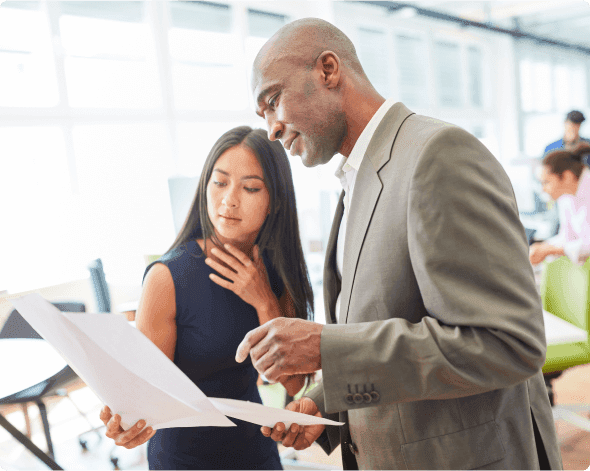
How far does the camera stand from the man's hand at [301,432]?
1.13 m

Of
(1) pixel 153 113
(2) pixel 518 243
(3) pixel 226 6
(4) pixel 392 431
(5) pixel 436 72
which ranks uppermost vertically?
(3) pixel 226 6

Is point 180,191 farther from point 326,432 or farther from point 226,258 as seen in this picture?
point 326,432

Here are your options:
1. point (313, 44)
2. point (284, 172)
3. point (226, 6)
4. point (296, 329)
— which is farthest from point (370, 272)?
point (226, 6)

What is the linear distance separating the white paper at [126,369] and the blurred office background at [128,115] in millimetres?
2484

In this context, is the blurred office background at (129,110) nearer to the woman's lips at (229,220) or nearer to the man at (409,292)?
the woman's lips at (229,220)

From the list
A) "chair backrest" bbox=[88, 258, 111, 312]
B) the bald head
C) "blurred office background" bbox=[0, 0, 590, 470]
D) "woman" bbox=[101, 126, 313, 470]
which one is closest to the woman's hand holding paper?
"woman" bbox=[101, 126, 313, 470]

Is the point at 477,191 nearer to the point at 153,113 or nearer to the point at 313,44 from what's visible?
the point at 313,44

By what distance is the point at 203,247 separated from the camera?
4.68 feet

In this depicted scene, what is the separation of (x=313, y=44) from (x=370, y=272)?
0.49 metres

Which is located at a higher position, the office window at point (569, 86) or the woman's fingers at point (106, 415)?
the office window at point (569, 86)

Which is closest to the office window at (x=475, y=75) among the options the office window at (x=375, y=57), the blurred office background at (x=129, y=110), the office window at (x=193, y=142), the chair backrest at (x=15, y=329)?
the blurred office background at (x=129, y=110)

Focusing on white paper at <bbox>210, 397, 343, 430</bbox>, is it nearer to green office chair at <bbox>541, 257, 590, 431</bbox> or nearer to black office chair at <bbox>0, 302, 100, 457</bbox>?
black office chair at <bbox>0, 302, 100, 457</bbox>

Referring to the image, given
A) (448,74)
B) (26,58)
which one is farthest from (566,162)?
(448,74)

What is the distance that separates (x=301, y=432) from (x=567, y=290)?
206cm
